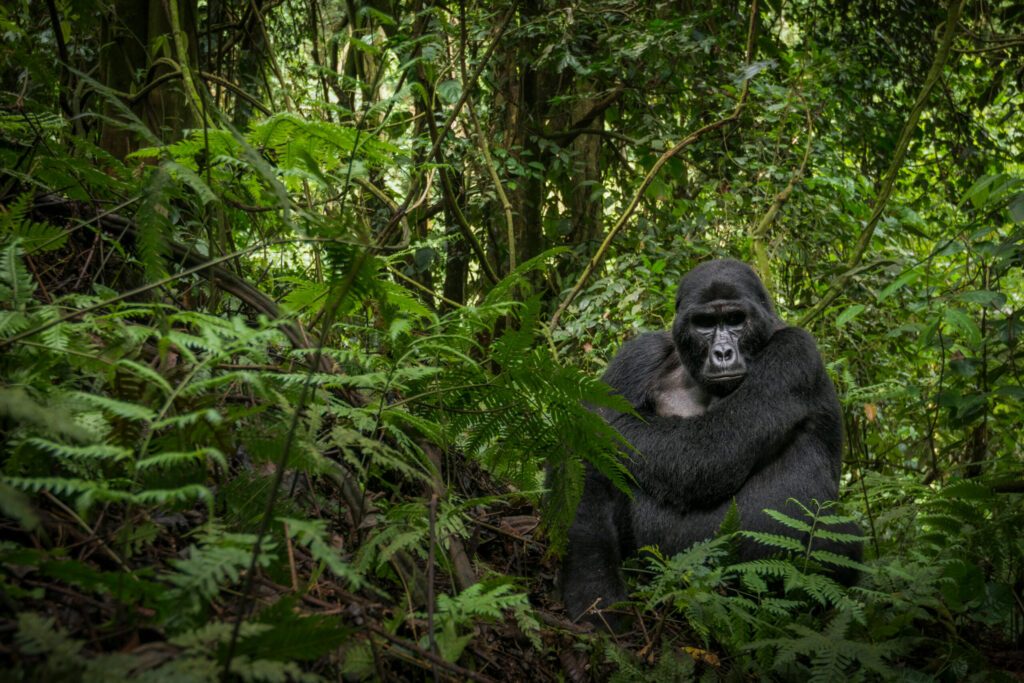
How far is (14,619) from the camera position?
1.28m

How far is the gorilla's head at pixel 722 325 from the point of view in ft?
11.9

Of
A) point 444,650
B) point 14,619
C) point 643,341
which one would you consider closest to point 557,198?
point 643,341

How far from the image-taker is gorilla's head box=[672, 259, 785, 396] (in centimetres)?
361

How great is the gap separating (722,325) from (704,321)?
0.08 meters

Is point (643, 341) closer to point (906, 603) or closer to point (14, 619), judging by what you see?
point (906, 603)

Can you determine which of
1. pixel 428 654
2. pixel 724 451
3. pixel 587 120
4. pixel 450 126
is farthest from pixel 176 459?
pixel 587 120

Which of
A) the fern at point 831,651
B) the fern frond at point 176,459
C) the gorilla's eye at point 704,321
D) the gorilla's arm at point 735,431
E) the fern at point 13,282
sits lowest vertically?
the fern at point 831,651

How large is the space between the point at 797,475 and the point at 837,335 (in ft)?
8.36

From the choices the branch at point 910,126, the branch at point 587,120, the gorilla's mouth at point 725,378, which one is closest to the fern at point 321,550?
the gorilla's mouth at point 725,378

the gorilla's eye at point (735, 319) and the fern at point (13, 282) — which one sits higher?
the fern at point (13, 282)

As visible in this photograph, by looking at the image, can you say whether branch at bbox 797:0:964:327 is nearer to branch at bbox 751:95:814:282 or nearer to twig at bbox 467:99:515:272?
branch at bbox 751:95:814:282

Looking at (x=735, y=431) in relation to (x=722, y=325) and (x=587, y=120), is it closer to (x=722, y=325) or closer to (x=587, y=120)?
(x=722, y=325)

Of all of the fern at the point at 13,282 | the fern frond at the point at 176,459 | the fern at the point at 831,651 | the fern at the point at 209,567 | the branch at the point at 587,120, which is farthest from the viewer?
the branch at the point at 587,120

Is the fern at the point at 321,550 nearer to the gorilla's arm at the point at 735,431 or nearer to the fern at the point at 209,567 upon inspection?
the fern at the point at 209,567
